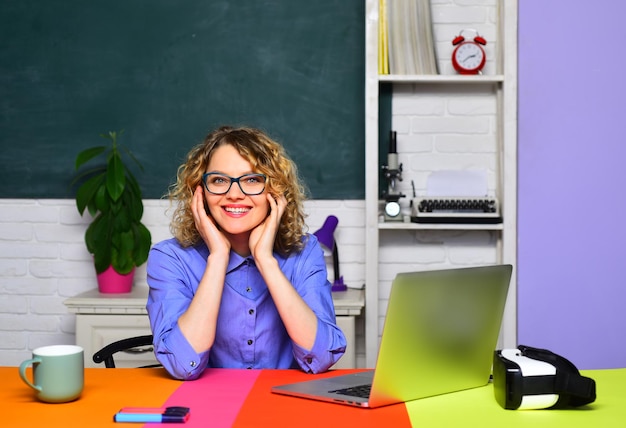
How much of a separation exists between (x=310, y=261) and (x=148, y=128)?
63.0 inches

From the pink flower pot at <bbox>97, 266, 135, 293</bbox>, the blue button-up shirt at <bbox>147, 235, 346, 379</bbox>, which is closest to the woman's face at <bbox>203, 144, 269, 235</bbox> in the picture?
the blue button-up shirt at <bbox>147, 235, 346, 379</bbox>

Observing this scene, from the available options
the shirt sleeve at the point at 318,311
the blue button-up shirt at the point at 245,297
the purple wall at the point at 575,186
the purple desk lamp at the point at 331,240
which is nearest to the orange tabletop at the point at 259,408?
the shirt sleeve at the point at 318,311

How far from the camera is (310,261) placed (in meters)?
2.02

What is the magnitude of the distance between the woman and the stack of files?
1257mm

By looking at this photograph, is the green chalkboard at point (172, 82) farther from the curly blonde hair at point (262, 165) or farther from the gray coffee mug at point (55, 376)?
the gray coffee mug at point (55, 376)

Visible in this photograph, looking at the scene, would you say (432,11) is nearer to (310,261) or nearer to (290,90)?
(290,90)

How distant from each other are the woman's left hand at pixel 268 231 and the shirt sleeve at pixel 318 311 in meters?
0.12

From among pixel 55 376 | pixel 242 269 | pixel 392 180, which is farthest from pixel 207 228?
pixel 392 180

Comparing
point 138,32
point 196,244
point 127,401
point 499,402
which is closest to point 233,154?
point 196,244

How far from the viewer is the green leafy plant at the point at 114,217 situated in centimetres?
309

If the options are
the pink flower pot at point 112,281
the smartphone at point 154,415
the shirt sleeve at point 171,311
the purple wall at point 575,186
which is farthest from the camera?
the pink flower pot at point 112,281

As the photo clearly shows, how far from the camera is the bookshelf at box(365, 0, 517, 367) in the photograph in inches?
121

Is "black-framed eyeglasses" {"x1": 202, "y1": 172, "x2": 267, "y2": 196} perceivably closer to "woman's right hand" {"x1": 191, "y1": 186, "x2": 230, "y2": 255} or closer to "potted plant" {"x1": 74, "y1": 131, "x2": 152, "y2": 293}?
"woman's right hand" {"x1": 191, "y1": 186, "x2": 230, "y2": 255}

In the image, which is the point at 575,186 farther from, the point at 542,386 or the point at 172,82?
the point at 542,386
